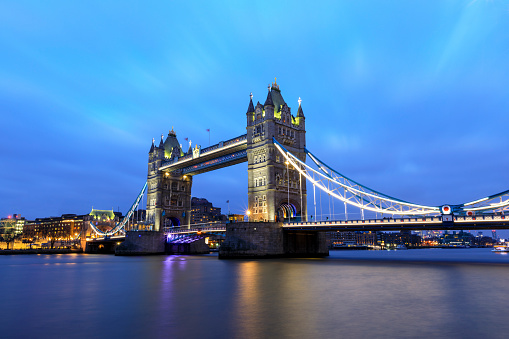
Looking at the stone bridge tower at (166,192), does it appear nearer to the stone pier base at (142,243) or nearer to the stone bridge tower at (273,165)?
the stone pier base at (142,243)

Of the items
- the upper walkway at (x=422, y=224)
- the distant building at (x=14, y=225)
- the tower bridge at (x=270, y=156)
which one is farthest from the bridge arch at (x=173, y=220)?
the distant building at (x=14, y=225)

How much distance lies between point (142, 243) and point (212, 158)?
906 inches

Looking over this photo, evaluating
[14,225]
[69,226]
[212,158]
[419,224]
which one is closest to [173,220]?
[212,158]

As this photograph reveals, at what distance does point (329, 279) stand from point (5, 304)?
741 inches

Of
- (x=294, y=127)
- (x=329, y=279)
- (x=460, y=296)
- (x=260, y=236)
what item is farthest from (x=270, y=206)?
(x=460, y=296)

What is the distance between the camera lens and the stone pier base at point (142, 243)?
71.4 metres

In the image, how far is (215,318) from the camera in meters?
12.6

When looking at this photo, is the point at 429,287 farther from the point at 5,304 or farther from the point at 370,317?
the point at 5,304

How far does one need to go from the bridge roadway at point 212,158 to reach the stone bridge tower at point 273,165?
4.54 m

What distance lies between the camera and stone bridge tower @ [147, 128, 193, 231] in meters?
79.6

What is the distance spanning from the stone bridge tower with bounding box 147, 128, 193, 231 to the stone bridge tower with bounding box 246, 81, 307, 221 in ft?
100

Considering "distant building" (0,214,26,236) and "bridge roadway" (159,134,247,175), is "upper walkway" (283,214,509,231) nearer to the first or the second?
"bridge roadway" (159,134,247,175)

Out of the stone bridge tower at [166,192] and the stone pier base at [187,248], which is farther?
the stone bridge tower at [166,192]

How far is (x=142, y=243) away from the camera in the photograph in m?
71.6
